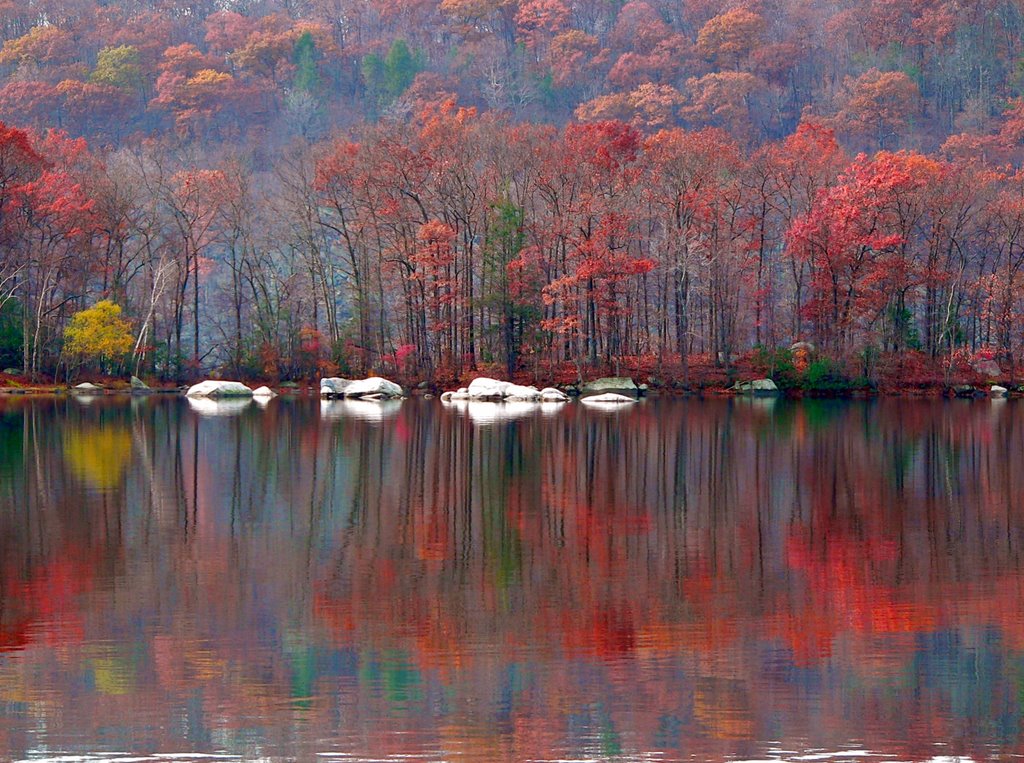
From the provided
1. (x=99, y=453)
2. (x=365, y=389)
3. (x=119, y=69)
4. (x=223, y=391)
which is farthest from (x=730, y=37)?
(x=99, y=453)

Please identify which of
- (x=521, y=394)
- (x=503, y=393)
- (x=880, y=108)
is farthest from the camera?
(x=880, y=108)

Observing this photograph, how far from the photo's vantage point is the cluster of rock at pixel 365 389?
48.4m

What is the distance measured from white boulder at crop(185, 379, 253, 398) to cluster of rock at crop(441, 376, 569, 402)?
825 cm

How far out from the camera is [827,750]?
268 inches

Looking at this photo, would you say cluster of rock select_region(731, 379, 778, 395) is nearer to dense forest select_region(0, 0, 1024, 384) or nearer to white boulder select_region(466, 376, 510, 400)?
dense forest select_region(0, 0, 1024, 384)

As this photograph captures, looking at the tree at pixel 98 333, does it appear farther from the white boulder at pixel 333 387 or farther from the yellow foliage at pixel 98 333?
the white boulder at pixel 333 387

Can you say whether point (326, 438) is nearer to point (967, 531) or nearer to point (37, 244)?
point (967, 531)

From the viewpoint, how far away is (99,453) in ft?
72.6

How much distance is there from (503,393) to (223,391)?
11082mm

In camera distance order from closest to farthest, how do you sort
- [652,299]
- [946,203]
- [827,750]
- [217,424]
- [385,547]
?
[827,750] → [385,547] → [217,424] → [946,203] → [652,299]

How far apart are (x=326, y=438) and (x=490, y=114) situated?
118 ft

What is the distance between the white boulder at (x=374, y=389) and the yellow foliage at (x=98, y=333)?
9.58 meters

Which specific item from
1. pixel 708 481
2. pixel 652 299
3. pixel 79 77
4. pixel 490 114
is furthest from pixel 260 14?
pixel 708 481

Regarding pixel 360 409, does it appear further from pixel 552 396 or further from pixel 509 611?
pixel 509 611
